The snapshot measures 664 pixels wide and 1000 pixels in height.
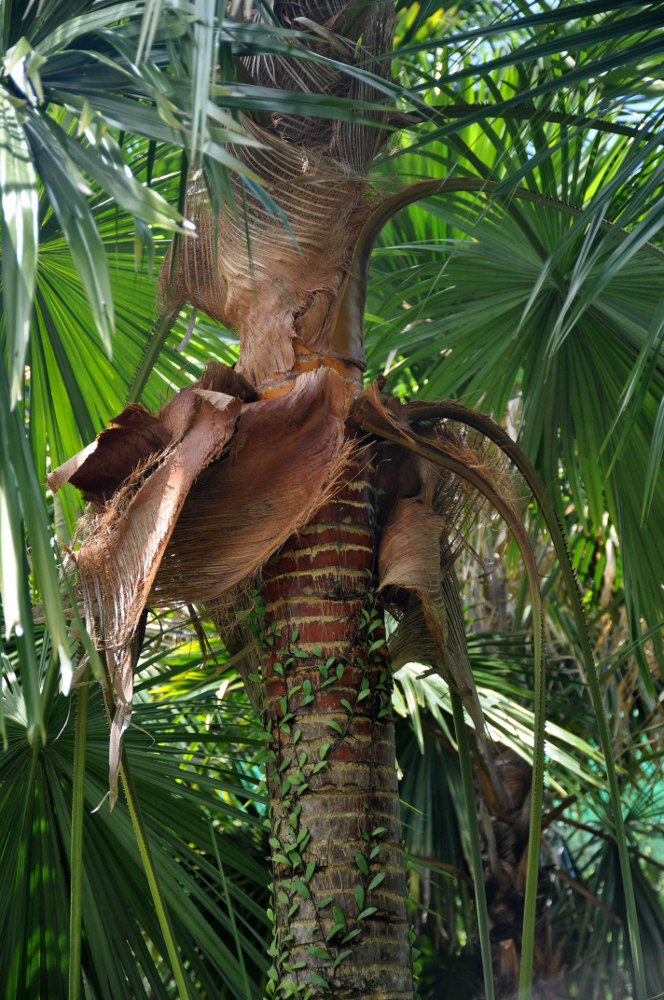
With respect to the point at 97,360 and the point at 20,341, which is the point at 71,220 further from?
the point at 97,360

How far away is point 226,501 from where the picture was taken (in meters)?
1.68

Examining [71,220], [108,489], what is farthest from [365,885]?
[71,220]

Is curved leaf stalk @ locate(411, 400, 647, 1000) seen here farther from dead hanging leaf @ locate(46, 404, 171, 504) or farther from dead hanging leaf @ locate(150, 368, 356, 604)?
dead hanging leaf @ locate(46, 404, 171, 504)

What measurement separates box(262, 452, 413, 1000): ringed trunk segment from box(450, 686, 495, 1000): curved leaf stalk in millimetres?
143

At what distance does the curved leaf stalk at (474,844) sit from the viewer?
5.40ft

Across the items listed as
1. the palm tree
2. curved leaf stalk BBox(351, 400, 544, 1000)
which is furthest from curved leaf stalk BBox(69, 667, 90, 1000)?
curved leaf stalk BBox(351, 400, 544, 1000)

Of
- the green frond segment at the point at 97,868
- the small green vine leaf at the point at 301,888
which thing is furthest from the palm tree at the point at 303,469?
the green frond segment at the point at 97,868

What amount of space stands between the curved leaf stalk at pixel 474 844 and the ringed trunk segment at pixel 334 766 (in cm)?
14

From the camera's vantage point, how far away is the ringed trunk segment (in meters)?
1.51

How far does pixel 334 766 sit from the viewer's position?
5.24 ft

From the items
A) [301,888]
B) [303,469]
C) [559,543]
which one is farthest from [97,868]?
[559,543]

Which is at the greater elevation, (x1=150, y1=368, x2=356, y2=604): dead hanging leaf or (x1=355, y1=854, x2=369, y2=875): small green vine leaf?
(x1=150, y1=368, x2=356, y2=604): dead hanging leaf

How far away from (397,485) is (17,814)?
113 centimetres

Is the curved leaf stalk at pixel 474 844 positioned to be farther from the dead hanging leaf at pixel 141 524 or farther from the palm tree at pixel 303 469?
the dead hanging leaf at pixel 141 524
